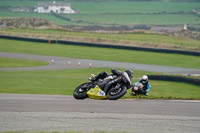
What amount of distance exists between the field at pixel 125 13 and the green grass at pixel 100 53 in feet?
193

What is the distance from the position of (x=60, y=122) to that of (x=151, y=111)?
343 cm

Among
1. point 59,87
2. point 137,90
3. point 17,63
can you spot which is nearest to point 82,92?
point 137,90

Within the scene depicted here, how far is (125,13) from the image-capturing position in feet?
460

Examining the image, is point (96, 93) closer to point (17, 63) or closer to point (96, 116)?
point (96, 116)

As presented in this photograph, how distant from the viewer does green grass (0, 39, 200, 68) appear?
4331 centimetres

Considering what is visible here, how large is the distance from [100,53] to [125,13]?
9327 centimetres

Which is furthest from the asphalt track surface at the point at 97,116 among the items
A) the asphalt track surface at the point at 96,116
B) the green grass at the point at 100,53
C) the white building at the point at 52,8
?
the white building at the point at 52,8

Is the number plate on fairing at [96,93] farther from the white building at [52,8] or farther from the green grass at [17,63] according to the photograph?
the white building at [52,8]

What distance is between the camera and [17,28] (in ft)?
240

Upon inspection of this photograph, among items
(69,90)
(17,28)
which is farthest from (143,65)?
(17,28)

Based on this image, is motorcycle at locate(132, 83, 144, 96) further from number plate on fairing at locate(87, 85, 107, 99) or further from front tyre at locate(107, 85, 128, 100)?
number plate on fairing at locate(87, 85, 107, 99)

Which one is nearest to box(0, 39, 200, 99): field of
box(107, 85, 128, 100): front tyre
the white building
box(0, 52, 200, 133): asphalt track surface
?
box(107, 85, 128, 100): front tyre

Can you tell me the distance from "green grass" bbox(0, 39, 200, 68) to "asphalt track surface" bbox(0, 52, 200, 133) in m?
26.0

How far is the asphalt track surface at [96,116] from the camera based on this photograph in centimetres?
1221
